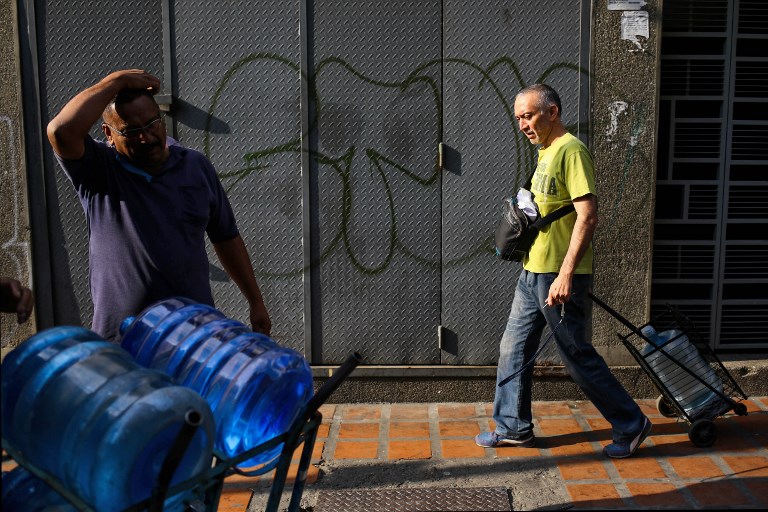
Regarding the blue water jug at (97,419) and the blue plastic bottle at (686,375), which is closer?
the blue water jug at (97,419)

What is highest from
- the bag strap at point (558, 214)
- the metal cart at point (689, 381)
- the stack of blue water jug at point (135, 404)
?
the bag strap at point (558, 214)

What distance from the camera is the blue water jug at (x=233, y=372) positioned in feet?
7.02

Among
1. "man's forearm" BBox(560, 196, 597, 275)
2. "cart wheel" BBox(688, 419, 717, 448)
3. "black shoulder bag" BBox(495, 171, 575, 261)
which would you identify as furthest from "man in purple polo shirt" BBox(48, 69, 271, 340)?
"cart wheel" BBox(688, 419, 717, 448)

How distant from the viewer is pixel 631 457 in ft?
14.2

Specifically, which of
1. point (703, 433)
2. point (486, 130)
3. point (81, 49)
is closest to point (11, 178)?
point (81, 49)

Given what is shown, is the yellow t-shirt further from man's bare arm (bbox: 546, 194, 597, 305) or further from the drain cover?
the drain cover

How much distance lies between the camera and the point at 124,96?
2875 millimetres

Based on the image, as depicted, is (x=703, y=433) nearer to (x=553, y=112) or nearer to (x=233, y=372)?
(x=553, y=112)

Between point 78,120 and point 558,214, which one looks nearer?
point 78,120

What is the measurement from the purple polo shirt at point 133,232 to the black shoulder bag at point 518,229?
1839mm

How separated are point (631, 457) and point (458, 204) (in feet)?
6.30

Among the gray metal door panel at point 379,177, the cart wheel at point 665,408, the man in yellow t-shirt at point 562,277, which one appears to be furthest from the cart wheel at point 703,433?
the gray metal door panel at point 379,177

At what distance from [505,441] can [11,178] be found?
3625 mm

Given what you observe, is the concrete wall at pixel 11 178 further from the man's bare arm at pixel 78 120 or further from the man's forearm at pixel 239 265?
the man's bare arm at pixel 78 120
